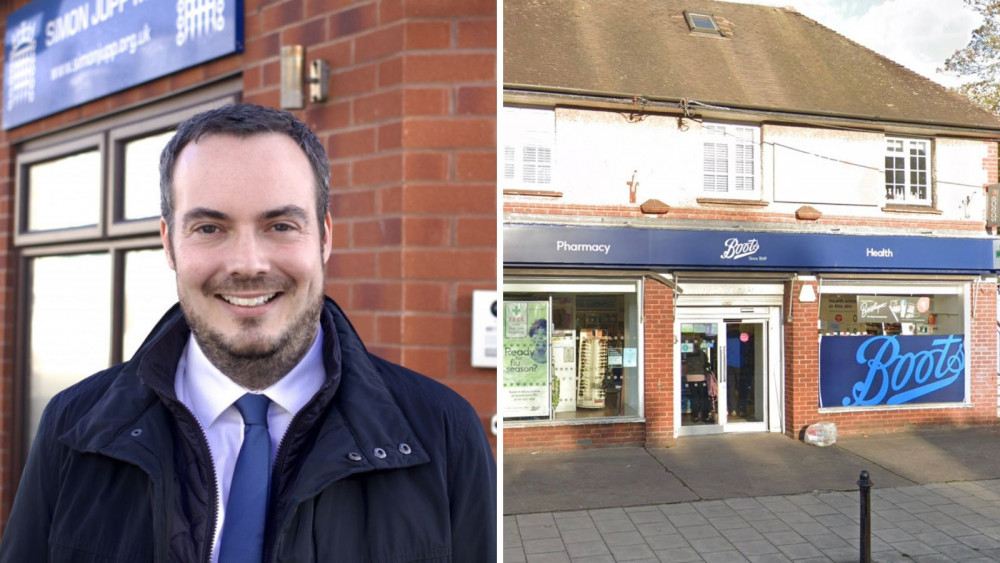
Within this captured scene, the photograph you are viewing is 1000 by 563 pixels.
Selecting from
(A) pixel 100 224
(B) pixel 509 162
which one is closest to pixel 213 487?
(A) pixel 100 224

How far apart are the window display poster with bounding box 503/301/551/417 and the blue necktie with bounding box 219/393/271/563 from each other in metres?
1.03

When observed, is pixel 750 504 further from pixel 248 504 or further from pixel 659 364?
pixel 248 504

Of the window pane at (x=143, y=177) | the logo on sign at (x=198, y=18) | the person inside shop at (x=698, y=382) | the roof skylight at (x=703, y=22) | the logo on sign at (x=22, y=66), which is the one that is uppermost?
the roof skylight at (x=703, y=22)

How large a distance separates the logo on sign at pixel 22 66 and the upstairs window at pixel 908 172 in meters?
2.71

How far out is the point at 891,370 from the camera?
2.09 m

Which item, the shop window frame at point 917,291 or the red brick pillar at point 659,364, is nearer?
the shop window frame at point 917,291

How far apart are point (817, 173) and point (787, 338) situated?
1.86 ft

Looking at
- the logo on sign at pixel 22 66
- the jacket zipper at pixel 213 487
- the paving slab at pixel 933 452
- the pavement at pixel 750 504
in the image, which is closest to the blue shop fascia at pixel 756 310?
the paving slab at pixel 933 452

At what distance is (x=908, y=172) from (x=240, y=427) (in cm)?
217

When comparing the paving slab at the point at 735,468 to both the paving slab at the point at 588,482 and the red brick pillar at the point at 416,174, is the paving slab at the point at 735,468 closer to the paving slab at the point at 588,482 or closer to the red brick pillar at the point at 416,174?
the paving slab at the point at 588,482

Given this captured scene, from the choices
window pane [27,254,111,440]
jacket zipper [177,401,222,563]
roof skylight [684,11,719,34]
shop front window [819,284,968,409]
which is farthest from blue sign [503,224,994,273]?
jacket zipper [177,401,222,563]

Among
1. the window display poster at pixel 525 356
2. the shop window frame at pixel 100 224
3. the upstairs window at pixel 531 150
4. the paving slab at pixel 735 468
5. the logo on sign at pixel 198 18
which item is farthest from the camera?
the paving slab at pixel 735 468

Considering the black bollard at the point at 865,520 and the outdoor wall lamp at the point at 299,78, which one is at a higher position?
the outdoor wall lamp at the point at 299,78

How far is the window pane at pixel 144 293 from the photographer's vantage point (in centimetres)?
158
